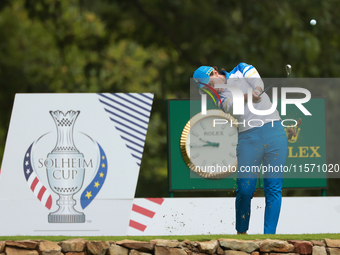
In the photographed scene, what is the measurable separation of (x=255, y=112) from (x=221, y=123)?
0.92 meters

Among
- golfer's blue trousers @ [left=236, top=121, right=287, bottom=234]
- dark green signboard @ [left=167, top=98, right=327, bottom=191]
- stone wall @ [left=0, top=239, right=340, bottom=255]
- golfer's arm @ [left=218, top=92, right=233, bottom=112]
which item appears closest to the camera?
stone wall @ [left=0, top=239, right=340, bottom=255]

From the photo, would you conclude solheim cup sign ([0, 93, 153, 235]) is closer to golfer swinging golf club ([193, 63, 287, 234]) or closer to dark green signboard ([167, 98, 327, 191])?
dark green signboard ([167, 98, 327, 191])

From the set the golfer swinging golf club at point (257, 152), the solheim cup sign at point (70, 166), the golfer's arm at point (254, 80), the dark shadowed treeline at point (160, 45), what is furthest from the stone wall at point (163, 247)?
the dark shadowed treeline at point (160, 45)

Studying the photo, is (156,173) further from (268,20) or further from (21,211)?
(21,211)

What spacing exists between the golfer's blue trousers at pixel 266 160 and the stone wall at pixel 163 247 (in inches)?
16.1

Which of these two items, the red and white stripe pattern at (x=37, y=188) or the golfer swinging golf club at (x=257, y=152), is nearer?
the golfer swinging golf club at (x=257, y=152)

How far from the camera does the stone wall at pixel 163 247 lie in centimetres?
516

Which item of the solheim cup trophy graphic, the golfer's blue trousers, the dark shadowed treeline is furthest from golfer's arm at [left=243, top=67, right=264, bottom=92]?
the dark shadowed treeline

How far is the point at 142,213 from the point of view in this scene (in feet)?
20.2

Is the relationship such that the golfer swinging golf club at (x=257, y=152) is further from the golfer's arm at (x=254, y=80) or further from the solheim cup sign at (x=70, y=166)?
the solheim cup sign at (x=70, y=166)

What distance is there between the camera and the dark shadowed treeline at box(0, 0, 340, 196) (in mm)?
10523

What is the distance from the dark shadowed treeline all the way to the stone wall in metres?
4.11

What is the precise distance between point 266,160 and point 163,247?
136cm

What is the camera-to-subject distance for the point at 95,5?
14.9 meters
